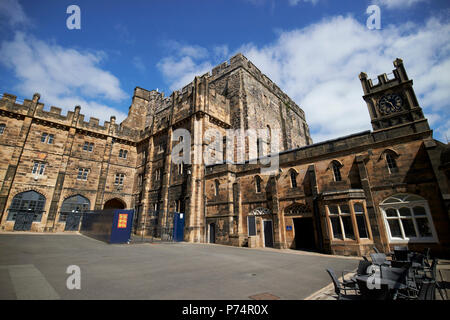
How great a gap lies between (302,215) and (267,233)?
346 cm

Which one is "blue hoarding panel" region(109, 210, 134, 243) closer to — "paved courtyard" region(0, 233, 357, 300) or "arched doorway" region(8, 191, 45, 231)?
"paved courtyard" region(0, 233, 357, 300)

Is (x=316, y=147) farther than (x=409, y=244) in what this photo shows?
Yes

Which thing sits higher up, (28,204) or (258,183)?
(258,183)

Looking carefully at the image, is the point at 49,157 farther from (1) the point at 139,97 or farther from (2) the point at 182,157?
(1) the point at 139,97

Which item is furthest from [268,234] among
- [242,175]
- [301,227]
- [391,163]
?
[391,163]

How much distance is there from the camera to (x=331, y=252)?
44.3ft

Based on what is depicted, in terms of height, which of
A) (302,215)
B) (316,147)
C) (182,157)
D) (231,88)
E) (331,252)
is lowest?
(331,252)

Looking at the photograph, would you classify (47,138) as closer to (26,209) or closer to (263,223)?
(26,209)

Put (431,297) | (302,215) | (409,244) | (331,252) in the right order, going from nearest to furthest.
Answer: (431,297) → (409,244) → (331,252) → (302,215)

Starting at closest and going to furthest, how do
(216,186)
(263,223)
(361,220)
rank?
(361,220)
(263,223)
(216,186)

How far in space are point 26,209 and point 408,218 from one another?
34.8m

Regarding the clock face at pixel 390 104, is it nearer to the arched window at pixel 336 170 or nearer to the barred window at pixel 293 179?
the arched window at pixel 336 170

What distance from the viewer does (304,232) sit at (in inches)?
666
